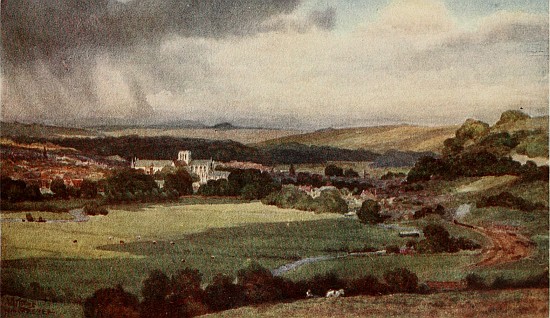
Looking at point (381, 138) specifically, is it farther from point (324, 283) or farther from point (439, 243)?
point (324, 283)

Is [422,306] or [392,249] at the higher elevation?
[392,249]

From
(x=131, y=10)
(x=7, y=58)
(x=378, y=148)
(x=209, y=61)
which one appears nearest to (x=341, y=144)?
(x=378, y=148)

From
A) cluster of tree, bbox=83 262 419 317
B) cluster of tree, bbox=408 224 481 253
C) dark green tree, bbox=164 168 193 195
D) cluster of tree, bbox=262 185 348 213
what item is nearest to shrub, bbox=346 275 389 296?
cluster of tree, bbox=83 262 419 317

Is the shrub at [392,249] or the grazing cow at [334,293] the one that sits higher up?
the shrub at [392,249]

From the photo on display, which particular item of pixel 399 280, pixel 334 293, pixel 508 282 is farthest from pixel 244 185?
pixel 508 282

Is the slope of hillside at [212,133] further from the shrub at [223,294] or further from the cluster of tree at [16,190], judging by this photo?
the shrub at [223,294]

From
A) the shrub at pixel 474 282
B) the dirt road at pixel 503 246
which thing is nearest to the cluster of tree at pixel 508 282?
the shrub at pixel 474 282
